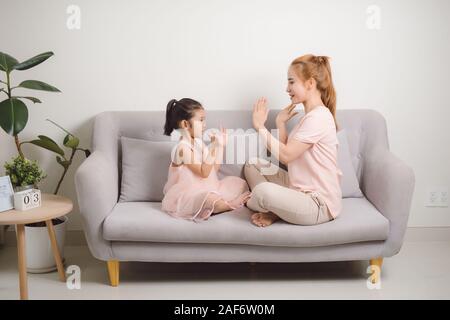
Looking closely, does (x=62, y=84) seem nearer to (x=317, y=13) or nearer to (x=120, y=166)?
Result: (x=120, y=166)

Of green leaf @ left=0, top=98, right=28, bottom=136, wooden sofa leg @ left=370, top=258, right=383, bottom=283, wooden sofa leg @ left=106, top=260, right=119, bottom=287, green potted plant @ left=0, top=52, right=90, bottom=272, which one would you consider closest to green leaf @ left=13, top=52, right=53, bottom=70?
green potted plant @ left=0, top=52, right=90, bottom=272

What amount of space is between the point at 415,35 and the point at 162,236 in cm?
181

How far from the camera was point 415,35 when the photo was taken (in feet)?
10.9

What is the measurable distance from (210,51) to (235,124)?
448 millimetres

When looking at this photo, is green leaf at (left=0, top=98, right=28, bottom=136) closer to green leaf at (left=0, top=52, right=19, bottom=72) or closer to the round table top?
green leaf at (left=0, top=52, right=19, bottom=72)

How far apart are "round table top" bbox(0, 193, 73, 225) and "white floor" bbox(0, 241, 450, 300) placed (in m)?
0.37

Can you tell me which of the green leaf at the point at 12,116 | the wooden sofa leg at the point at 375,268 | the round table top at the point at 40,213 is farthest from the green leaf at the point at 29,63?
the wooden sofa leg at the point at 375,268

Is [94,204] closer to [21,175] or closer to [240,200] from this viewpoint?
[21,175]

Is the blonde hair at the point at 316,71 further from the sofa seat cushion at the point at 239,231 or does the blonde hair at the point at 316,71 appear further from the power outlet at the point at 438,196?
the power outlet at the point at 438,196

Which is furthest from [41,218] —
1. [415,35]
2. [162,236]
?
[415,35]

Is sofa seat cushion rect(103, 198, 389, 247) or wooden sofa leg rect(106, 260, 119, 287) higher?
sofa seat cushion rect(103, 198, 389, 247)

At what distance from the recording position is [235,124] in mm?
3191

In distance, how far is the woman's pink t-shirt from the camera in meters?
2.76

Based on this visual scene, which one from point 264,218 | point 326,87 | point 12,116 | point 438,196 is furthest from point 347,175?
point 12,116
